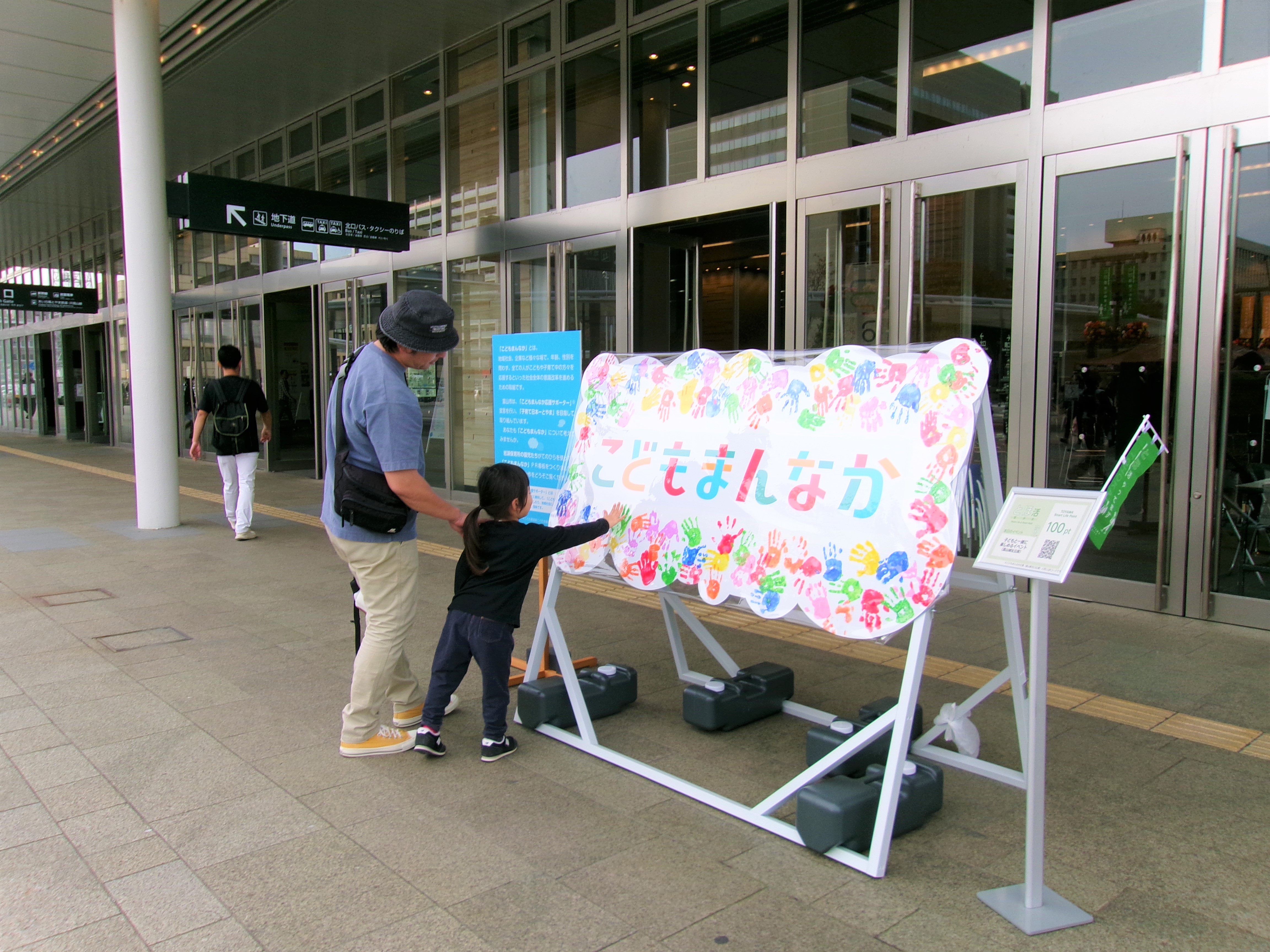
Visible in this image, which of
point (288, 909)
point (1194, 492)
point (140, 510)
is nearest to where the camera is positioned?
point (288, 909)

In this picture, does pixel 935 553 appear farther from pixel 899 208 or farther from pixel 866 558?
pixel 899 208

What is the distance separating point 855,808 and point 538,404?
245cm

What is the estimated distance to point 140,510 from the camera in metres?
9.23

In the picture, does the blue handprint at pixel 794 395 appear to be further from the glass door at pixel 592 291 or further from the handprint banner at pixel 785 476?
the glass door at pixel 592 291

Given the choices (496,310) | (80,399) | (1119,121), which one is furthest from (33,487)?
(1119,121)

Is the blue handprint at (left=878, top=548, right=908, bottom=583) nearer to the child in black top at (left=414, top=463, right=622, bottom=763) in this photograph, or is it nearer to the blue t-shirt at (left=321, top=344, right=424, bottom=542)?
the child in black top at (left=414, top=463, right=622, bottom=763)

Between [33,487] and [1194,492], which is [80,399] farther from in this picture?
[1194,492]

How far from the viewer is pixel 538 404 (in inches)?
176

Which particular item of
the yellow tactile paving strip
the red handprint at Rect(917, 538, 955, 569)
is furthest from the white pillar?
the red handprint at Rect(917, 538, 955, 569)

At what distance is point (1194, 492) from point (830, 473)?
3666 millimetres

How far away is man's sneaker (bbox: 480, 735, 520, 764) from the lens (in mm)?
3572

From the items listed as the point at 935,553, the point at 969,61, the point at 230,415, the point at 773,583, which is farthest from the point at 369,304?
the point at 935,553

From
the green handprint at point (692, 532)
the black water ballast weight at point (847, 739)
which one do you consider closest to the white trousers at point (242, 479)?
the green handprint at point (692, 532)

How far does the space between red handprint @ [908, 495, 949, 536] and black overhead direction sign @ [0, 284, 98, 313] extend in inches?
878
